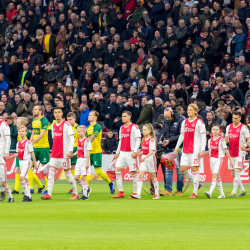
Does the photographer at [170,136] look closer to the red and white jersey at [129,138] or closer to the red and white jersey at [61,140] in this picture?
the red and white jersey at [129,138]

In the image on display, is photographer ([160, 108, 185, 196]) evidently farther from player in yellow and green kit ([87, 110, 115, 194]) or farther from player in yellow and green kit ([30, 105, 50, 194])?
player in yellow and green kit ([30, 105, 50, 194])

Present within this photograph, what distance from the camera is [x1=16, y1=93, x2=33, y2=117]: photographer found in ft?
74.8

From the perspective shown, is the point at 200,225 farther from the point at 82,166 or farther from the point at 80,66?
the point at 80,66

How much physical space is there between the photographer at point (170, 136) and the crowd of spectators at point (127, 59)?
2636 mm

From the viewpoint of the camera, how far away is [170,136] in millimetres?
14656

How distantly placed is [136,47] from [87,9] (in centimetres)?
521

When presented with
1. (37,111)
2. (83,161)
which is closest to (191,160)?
(83,161)

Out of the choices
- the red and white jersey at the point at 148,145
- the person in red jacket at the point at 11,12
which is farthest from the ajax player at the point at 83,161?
the person in red jacket at the point at 11,12

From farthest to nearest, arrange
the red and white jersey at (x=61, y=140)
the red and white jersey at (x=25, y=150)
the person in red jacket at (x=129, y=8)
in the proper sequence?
the person in red jacket at (x=129, y=8)
the red and white jersey at (x=61, y=140)
the red and white jersey at (x=25, y=150)

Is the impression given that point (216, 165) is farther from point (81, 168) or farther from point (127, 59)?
point (127, 59)

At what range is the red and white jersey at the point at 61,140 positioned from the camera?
1334 centimetres

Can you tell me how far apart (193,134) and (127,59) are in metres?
10.3

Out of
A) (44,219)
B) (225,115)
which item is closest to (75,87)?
(225,115)

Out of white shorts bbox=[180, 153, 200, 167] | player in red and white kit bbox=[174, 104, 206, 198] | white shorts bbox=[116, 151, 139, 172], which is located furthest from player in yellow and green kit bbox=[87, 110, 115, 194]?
white shorts bbox=[180, 153, 200, 167]
